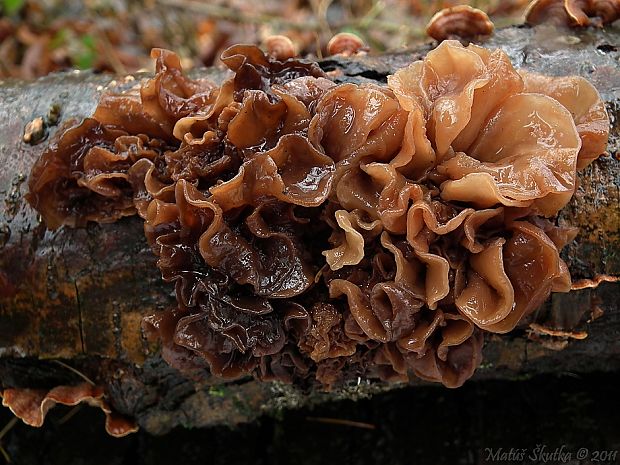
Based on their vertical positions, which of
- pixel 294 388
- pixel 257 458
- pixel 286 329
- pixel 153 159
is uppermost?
pixel 153 159

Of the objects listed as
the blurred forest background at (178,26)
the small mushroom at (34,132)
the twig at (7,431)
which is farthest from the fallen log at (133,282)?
the blurred forest background at (178,26)

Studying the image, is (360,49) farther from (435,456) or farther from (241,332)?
(435,456)

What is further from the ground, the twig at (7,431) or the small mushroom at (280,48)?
the small mushroom at (280,48)

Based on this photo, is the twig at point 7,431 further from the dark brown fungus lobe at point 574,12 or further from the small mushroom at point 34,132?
the dark brown fungus lobe at point 574,12

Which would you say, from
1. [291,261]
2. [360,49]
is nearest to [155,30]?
[360,49]

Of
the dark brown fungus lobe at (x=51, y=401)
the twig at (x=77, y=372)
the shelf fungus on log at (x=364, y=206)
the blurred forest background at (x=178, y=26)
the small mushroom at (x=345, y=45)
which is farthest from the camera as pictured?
the blurred forest background at (x=178, y=26)

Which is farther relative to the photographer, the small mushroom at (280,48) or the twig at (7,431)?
the twig at (7,431)
